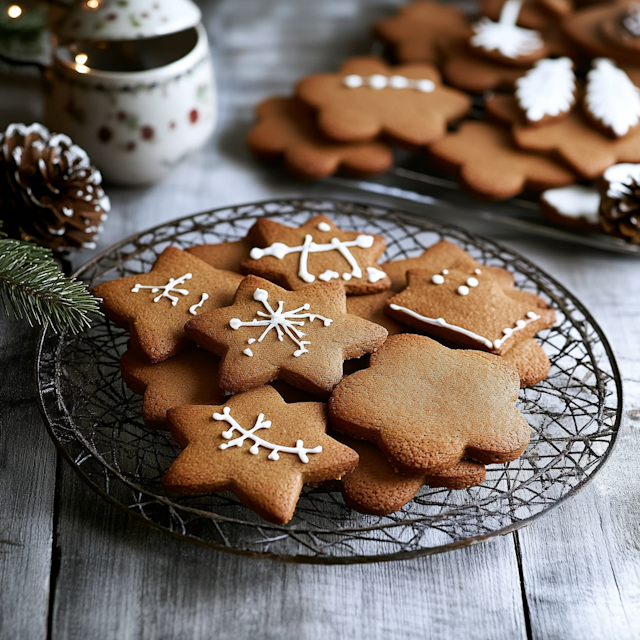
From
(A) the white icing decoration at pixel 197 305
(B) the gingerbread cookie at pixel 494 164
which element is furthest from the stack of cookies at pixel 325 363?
(B) the gingerbread cookie at pixel 494 164

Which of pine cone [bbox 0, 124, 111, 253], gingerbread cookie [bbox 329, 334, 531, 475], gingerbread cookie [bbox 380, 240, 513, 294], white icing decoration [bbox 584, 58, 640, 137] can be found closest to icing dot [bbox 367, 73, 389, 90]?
white icing decoration [bbox 584, 58, 640, 137]

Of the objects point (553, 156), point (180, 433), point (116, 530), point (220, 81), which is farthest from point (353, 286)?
point (220, 81)

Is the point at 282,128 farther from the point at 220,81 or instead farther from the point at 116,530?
the point at 116,530

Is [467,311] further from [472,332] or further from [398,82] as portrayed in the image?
[398,82]

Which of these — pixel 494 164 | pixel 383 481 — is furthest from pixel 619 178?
pixel 383 481

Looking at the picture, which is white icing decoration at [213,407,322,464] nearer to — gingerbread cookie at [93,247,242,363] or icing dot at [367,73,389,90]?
gingerbread cookie at [93,247,242,363]

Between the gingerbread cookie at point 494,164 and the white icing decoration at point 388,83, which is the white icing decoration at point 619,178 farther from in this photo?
the white icing decoration at point 388,83
